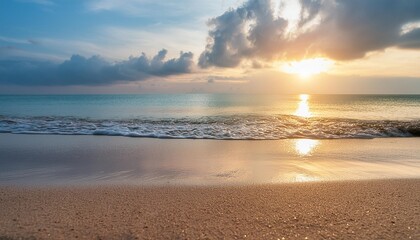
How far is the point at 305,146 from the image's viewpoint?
12.5 metres

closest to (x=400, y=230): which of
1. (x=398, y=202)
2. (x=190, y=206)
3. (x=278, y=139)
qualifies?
(x=398, y=202)

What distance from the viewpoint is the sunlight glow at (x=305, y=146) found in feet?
36.5

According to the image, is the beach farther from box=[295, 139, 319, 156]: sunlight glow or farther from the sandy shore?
box=[295, 139, 319, 156]: sunlight glow

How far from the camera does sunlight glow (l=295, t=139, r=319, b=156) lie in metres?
11.1

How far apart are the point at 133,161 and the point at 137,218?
4.76m

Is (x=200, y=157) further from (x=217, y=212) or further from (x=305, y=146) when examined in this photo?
(x=217, y=212)

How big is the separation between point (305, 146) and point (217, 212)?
826cm

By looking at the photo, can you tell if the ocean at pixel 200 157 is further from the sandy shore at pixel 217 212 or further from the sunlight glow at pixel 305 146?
the sandy shore at pixel 217 212

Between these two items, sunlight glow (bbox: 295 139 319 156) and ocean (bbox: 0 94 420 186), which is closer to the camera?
ocean (bbox: 0 94 420 186)

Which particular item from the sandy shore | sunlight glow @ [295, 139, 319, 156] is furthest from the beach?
sunlight glow @ [295, 139, 319, 156]

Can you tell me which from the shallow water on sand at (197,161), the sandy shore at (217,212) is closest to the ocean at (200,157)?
the shallow water on sand at (197,161)

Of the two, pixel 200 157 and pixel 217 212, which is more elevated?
pixel 217 212

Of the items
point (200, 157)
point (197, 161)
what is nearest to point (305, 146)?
point (200, 157)

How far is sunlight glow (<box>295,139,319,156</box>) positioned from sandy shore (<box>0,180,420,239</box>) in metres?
4.25
